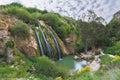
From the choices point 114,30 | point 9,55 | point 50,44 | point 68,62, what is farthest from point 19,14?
point 114,30

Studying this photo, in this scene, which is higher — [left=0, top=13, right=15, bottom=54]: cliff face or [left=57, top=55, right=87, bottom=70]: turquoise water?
[left=0, top=13, right=15, bottom=54]: cliff face

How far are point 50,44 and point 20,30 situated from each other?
5321 mm

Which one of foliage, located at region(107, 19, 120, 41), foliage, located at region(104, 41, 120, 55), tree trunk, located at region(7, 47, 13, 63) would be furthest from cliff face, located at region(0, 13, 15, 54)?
foliage, located at region(107, 19, 120, 41)

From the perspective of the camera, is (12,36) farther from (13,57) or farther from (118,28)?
(118,28)

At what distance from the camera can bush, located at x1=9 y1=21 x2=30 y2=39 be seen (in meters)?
35.6

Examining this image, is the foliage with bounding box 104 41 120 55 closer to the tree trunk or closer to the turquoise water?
the turquoise water

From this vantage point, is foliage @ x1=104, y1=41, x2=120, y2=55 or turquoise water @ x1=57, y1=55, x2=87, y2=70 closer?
turquoise water @ x1=57, y1=55, x2=87, y2=70

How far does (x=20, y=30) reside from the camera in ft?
120

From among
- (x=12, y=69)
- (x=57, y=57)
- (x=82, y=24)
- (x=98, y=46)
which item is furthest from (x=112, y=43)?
(x=12, y=69)

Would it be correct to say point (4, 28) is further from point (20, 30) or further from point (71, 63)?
point (71, 63)

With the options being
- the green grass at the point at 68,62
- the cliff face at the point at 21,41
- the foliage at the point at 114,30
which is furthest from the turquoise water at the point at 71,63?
the foliage at the point at 114,30

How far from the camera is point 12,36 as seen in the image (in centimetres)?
3597

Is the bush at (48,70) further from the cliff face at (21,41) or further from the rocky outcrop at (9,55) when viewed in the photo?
the cliff face at (21,41)

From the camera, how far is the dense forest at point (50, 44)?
29.1 meters
